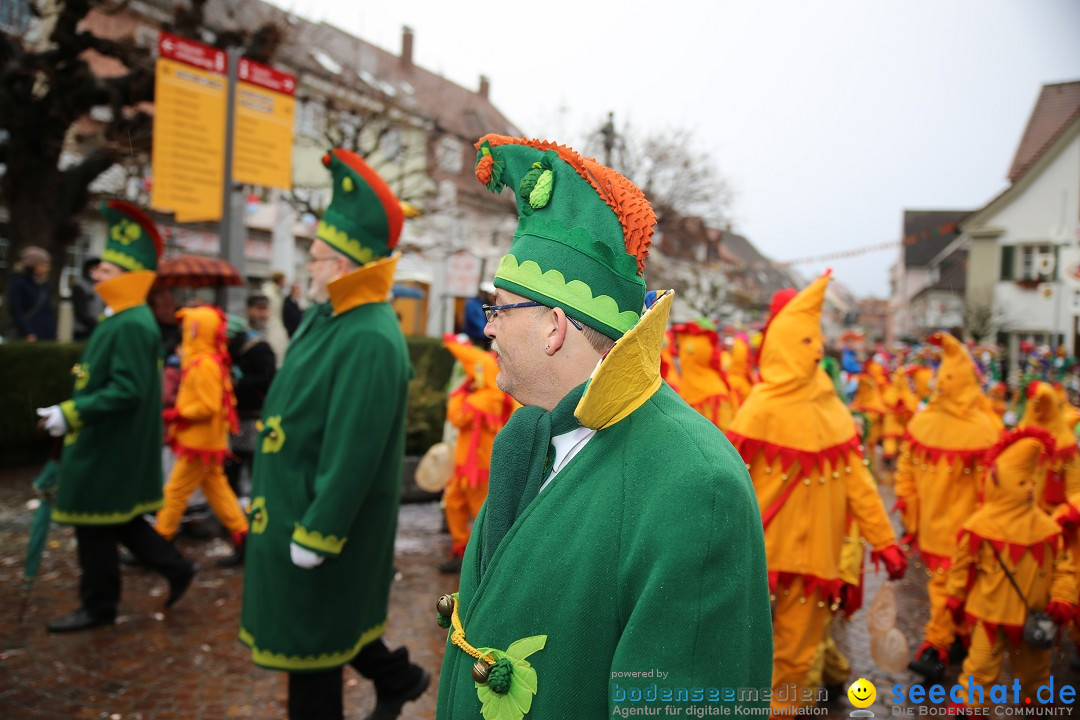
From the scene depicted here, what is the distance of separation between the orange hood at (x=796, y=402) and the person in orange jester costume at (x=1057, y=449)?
2.17 metres

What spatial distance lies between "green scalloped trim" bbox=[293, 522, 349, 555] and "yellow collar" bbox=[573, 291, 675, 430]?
6.23 feet

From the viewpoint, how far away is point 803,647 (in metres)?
3.96

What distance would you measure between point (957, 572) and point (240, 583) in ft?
16.4

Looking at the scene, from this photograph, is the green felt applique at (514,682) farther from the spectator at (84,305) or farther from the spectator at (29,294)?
the spectator at (29,294)

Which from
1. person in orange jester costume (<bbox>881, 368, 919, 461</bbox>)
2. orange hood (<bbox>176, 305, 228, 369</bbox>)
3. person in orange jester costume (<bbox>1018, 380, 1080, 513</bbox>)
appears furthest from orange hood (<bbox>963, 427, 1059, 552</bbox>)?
person in orange jester costume (<bbox>881, 368, 919, 461</bbox>)

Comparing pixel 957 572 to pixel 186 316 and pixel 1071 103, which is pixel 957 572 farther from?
pixel 1071 103

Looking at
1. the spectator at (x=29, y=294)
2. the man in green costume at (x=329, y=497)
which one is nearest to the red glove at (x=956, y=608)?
the man in green costume at (x=329, y=497)

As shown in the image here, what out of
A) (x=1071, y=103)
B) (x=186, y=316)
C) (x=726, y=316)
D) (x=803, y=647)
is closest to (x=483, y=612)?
(x=803, y=647)

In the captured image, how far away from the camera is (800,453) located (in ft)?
13.5

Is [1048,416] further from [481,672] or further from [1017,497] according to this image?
[481,672]

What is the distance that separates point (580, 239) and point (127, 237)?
4.43 metres

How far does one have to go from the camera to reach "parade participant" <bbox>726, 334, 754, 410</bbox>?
31.4 ft

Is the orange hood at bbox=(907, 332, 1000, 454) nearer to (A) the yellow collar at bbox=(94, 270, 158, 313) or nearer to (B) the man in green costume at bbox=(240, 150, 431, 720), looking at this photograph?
(B) the man in green costume at bbox=(240, 150, 431, 720)

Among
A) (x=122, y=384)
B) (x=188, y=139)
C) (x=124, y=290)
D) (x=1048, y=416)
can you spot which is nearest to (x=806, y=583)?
(x=1048, y=416)
